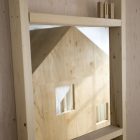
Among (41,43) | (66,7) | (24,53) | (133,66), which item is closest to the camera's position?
(24,53)

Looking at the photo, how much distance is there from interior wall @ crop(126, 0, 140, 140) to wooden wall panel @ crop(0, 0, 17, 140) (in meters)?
0.71

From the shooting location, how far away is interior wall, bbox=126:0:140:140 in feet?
4.12

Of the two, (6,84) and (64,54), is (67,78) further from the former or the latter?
(6,84)

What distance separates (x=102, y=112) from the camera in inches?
41.1

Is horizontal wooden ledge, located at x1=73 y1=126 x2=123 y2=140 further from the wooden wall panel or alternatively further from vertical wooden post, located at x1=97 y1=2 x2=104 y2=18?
vertical wooden post, located at x1=97 y1=2 x2=104 y2=18

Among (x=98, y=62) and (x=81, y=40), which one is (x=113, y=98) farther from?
(x=81, y=40)

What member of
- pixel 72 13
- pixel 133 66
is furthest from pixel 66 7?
pixel 133 66

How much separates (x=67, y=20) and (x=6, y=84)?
0.32 meters

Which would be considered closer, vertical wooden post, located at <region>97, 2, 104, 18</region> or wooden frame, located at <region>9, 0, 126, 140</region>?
wooden frame, located at <region>9, 0, 126, 140</region>

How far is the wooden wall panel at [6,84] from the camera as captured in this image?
781mm

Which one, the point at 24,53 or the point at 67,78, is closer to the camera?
the point at 24,53

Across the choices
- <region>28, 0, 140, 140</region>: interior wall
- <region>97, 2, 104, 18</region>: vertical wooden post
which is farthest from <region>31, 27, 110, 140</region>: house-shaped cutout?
<region>28, 0, 140, 140</region>: interior wall

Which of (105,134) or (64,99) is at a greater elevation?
(64,99)

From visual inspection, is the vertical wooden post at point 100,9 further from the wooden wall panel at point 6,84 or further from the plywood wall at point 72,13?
the wooden wall panel at point 6,84
